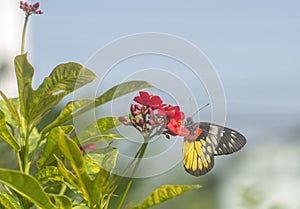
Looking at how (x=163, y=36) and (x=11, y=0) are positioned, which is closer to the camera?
(x=163, y=36)

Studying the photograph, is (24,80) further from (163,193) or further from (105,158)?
(163,193)

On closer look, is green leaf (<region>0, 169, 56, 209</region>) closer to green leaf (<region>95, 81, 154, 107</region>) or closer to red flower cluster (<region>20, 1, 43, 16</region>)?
green leaf (<region>95, 81, 154, 107</region>)

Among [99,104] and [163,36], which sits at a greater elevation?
[163,36]

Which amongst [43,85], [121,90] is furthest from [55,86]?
[121,90]

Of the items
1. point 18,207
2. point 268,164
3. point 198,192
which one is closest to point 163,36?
point 18,207

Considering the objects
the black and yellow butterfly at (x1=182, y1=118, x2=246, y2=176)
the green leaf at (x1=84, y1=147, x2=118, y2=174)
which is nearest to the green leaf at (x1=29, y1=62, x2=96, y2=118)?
the green leaf at (x1=84, y1=147, x2=118, y2=174)

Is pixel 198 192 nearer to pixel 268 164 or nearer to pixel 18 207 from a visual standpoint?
pixel 268 164
